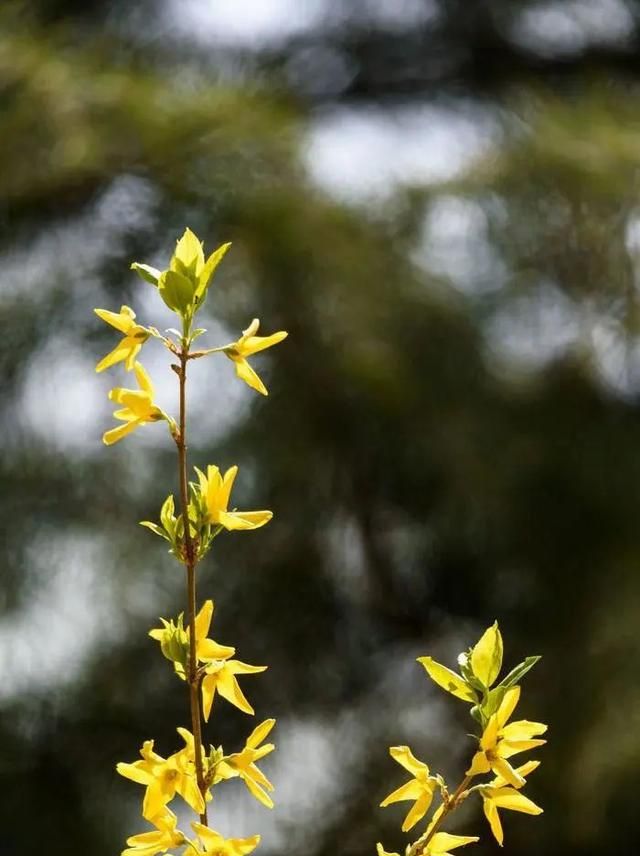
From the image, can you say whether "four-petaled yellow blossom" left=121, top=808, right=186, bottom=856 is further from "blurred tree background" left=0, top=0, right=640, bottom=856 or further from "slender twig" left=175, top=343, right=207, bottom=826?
"blurred tree background" left=0, top=0, right=640, bottom=856

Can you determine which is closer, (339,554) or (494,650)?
(494,650)

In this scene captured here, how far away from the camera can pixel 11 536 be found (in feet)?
3.01

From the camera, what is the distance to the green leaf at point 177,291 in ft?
0.98

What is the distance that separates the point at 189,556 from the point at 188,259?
0.07 meters

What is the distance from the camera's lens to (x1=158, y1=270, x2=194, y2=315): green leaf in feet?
0.98

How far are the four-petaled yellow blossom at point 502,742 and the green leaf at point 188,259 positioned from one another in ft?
0.41

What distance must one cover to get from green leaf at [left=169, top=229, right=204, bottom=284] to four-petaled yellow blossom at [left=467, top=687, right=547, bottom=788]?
0.12 meters

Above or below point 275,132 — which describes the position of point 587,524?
below

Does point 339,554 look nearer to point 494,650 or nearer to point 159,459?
point 159,459

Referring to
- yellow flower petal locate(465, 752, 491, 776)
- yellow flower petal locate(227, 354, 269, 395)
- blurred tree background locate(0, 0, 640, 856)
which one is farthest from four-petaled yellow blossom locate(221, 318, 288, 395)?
blurred tree background locate(0, 0, 640, 856)

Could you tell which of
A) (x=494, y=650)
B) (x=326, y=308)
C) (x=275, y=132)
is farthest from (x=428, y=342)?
(x=494, y=650)

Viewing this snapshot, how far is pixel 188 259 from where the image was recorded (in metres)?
0.31

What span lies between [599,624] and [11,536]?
428mm

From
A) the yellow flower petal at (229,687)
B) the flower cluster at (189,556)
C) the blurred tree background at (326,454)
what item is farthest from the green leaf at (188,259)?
the blurred tree background at (326,454)
